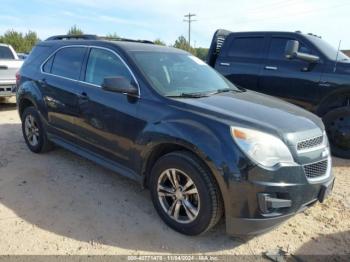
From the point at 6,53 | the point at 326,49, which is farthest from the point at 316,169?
the point at 6,53

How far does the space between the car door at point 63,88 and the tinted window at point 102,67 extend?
0.20m

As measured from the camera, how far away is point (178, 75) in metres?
4.07

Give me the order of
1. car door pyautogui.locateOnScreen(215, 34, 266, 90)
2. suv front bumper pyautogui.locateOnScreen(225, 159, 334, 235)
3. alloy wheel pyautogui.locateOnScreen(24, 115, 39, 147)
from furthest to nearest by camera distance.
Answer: car door pyautogui.locateOnScreen(215, 34, 266, 90) < alloy wheel pyautogui.locateOnScreen(24, 115, 39, 147) < suv front bumper pyautogui.locateOnScreen(225, 159, 334, 235)

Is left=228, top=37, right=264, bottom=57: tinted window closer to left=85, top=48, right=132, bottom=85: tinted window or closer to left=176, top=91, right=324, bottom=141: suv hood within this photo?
left=176, top=91, right=324, bottom=141: suv hood

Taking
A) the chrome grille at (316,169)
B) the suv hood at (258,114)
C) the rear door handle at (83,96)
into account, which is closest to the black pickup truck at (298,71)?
the suv hood at (258,114)

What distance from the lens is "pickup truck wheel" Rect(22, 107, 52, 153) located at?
5.33m

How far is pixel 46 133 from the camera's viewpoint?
5199mm

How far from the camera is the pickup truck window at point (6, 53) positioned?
33.1 feet

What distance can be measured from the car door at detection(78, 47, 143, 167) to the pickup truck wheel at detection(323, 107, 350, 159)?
3595 millimetres

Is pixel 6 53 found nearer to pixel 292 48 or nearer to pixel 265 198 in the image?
pixel 292 48

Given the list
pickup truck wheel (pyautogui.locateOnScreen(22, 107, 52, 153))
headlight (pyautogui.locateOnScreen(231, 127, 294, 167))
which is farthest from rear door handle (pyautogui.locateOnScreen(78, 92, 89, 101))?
headlight (pyautogui.locateOnScreen(231, 127, 294, 167))

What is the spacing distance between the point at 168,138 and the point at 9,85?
7.42 meters

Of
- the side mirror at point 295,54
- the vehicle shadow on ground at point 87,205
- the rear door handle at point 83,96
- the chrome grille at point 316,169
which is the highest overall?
the side mirror at point 295,54

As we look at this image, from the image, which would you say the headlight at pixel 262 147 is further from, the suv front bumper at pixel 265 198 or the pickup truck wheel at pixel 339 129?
the pickup truck wheel at pixel 339 129
